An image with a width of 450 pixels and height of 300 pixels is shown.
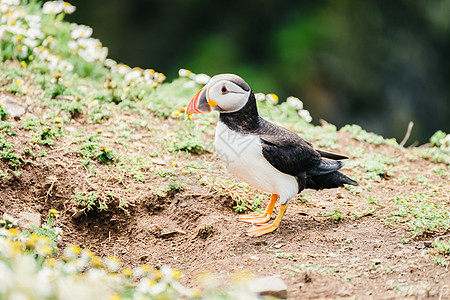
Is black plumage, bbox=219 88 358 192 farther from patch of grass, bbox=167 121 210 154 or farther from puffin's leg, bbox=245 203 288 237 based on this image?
patch of grass, bbox=167 121 210 154

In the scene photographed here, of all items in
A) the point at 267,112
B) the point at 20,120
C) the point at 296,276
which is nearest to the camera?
the point at 296,276

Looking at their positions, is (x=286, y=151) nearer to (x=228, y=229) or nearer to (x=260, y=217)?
(x=260, y=217)

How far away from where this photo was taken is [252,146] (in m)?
3.59

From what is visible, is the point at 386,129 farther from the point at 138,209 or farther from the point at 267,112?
the point at 138,209

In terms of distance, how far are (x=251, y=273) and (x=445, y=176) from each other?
285 centimetres

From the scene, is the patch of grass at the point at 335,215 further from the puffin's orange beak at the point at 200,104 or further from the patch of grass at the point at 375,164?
the puffin's orange beak at the point at 200,104

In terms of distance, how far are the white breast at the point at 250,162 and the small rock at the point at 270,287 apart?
3.17ft

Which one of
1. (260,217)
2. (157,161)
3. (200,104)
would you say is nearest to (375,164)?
(260,217)

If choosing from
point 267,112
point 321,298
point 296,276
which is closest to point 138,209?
point 296,276

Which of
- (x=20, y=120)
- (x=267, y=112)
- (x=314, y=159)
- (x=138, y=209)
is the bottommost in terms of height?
(x=138, y=209)

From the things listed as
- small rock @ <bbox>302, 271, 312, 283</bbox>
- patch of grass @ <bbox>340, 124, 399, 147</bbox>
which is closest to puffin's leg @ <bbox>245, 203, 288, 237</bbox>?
small rock @ <bbox>302, 271, 312, 283</bbox>

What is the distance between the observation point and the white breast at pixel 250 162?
3.59m

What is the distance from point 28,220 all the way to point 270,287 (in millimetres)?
1869

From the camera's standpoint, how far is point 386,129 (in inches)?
397
